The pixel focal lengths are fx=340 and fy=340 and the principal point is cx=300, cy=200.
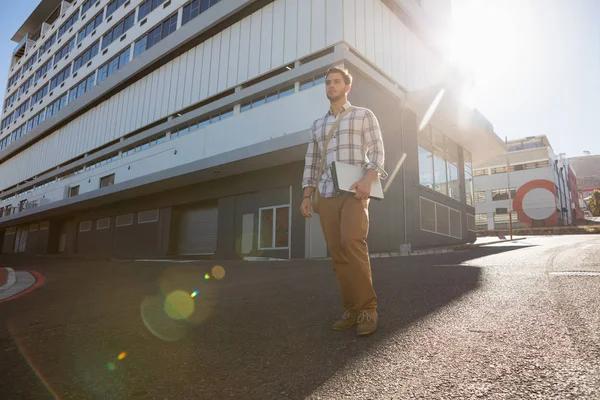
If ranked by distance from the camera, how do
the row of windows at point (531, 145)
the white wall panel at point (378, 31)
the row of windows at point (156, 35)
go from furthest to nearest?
the row of windows at point (531, 145) → the row of windows at point (156, 35) → the white wall panel at point (378, 31)

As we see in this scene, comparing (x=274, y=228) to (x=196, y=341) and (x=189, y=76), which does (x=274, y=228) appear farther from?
(x=196, y=341)

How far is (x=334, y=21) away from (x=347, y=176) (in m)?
11.6

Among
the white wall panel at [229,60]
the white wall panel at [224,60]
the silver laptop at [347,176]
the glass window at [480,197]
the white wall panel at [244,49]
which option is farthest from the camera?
the glass window at [480,197]

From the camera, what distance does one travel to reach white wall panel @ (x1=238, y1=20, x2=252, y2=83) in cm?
1499

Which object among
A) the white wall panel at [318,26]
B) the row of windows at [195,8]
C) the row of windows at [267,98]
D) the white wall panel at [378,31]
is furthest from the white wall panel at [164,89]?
the white wall panel at [378,31]

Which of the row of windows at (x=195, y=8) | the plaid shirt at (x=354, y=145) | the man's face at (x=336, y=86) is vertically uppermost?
the row of windows at (x=195, y=8)

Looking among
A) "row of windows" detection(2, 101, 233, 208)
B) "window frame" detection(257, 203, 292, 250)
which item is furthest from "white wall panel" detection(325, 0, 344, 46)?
"window frame" detection(257, 203, 292, 250)

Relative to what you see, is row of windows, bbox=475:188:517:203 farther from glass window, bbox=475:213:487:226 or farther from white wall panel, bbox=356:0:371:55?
white wall panel, bbox=356:0:371:55

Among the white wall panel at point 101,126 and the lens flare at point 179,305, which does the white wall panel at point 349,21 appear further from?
the white wall panel at point 101,126

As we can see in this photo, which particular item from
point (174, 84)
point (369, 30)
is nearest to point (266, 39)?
point (369, 30)

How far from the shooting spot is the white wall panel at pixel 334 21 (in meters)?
12.0

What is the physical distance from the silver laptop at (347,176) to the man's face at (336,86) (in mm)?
607

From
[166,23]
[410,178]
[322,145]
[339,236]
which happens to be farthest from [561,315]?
[166,23]

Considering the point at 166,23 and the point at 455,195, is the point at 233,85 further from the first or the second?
the point at 455,195
